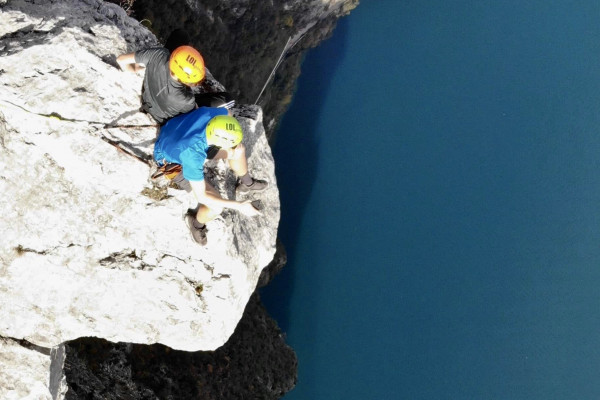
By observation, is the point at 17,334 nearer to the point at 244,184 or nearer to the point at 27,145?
the point at 27,145

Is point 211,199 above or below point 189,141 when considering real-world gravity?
below

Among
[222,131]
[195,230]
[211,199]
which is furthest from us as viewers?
[195,230]

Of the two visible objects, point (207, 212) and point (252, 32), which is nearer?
point (207, 212)

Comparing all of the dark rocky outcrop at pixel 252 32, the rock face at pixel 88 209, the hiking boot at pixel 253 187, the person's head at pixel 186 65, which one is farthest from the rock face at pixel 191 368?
the dark rocky outcrop at pixel 252 32

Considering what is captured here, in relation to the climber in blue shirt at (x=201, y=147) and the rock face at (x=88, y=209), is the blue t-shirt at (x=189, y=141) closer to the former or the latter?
the climber in blue shirt at (x=201, y=147)

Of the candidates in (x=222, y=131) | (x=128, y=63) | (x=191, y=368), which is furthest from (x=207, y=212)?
(x=191, y=368)

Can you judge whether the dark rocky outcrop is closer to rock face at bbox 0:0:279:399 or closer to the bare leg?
rock face at bbox 0:0:279:399

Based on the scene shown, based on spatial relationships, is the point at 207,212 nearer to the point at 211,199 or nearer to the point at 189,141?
the point at 211,199

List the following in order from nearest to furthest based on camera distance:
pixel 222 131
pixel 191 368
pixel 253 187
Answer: pixel 222 131, pixel 253 187, pixel 191 368

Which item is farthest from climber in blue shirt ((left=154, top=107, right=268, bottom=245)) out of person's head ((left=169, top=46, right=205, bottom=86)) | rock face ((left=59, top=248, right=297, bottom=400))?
rock face ((left=59, top=248, right=297, bottom=400))
